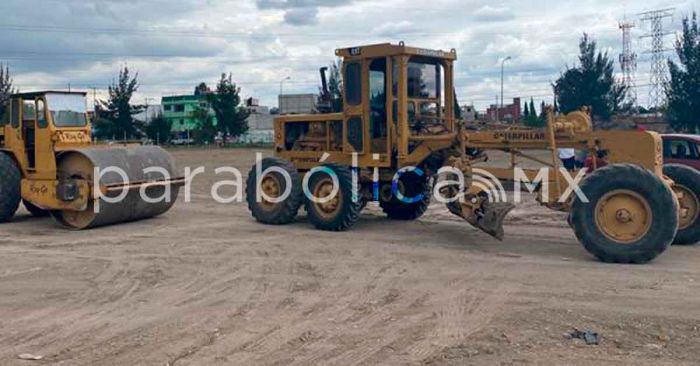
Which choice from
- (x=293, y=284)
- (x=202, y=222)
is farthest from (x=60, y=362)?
(x=202, y=222)

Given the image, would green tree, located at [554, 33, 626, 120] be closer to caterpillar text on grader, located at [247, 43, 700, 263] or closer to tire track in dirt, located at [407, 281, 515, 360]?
caterpillar text on grader, located at [247, 43, 700, 263]

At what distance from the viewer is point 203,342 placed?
23.9ft

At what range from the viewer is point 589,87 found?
34.7 m

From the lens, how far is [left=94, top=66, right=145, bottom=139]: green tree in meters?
52.8

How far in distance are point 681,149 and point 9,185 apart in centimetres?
1291

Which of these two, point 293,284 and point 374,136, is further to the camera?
point 374,136

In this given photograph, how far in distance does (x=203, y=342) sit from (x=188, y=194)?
14753 millimetres

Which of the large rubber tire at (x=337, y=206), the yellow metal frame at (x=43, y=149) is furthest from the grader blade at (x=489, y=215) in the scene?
the yellow metal frame at (x=43, y=149)

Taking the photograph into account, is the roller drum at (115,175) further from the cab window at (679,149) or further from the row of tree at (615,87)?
the row of tree at (615,87)

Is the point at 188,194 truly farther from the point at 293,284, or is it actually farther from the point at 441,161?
the point at 293,284

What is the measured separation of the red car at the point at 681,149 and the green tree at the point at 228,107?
4225 centimetres

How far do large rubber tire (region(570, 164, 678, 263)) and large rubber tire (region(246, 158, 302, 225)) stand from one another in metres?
5.47

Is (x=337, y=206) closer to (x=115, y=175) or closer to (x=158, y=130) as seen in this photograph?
(x=115, y=175)

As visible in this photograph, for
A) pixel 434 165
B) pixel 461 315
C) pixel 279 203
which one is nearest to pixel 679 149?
pixel 434 165
